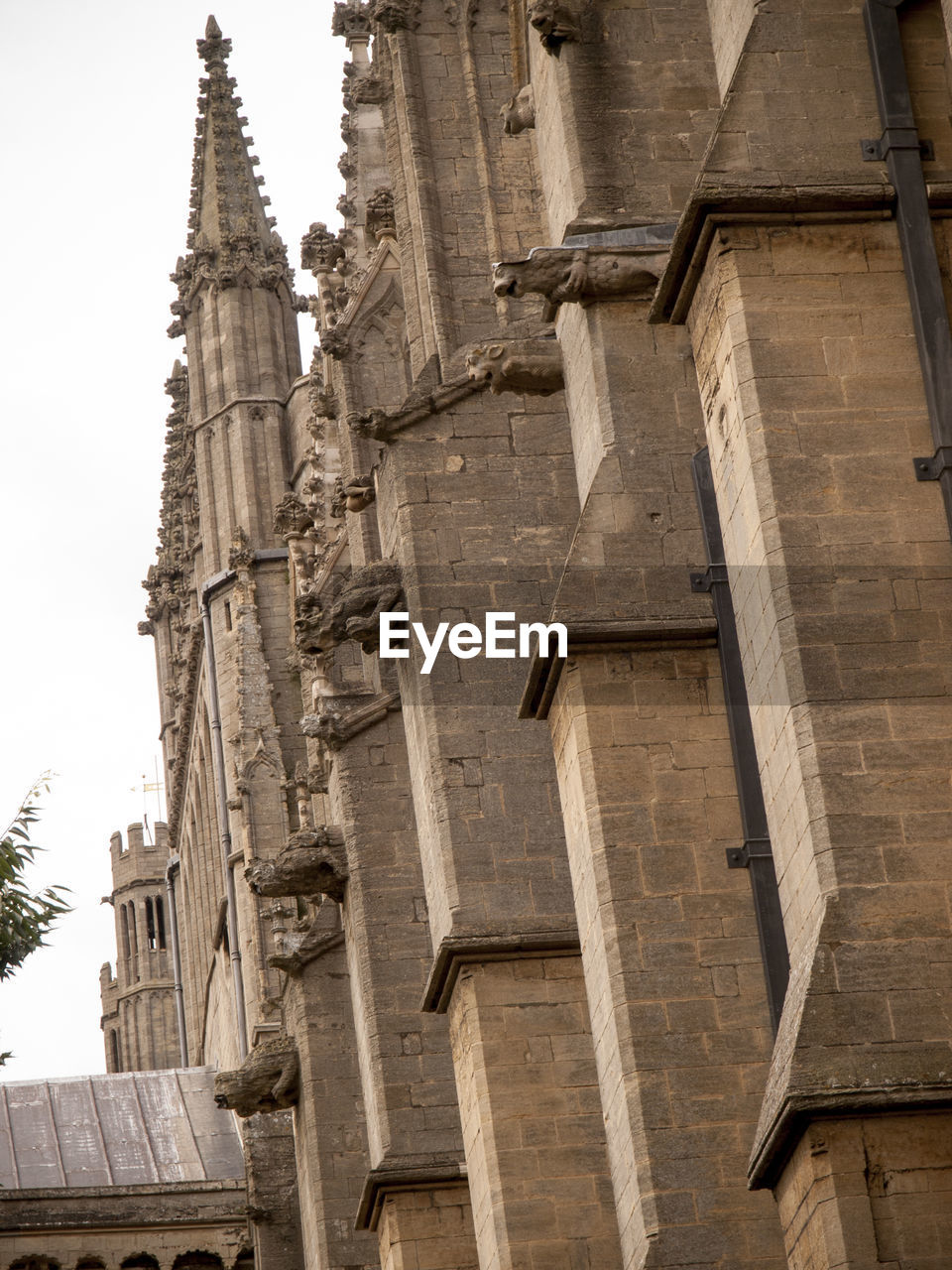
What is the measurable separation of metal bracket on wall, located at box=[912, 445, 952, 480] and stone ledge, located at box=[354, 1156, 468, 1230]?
32.1ft

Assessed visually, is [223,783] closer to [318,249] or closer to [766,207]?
[318,249]

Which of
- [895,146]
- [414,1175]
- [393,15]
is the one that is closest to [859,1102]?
[895,146]

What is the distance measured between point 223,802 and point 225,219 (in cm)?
1040

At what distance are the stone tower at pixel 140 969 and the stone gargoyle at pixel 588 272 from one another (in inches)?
1835

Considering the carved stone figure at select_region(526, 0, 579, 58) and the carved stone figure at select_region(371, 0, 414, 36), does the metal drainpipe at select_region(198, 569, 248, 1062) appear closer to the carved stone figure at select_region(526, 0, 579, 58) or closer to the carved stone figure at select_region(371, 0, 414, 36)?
the carved stone figure at select_region(371, 0, 414, 36)

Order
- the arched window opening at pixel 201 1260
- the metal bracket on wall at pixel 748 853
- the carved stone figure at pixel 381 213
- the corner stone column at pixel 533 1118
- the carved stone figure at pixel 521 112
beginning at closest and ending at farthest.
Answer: the metal bracket on wall at pixel 748 853
the corner stone column at pixel 533 1118
the carved stone figure at pixel 521 112
the carved stone figure at pixel 381 213
the arched window opening at pixel 201 1260

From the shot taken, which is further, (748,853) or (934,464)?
(748,853)

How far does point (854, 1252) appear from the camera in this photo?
465 inches

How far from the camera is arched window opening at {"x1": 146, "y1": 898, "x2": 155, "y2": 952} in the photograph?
74.7 metres

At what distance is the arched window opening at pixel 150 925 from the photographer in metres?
74.7

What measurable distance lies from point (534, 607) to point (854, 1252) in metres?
8.51

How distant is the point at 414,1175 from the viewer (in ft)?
71.5

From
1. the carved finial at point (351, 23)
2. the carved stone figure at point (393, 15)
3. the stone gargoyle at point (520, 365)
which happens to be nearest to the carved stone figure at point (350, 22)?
the carved finial at point (351, 23)

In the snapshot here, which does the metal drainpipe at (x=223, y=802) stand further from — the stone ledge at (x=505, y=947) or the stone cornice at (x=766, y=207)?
the stone cornice at (x=766, y=207)
